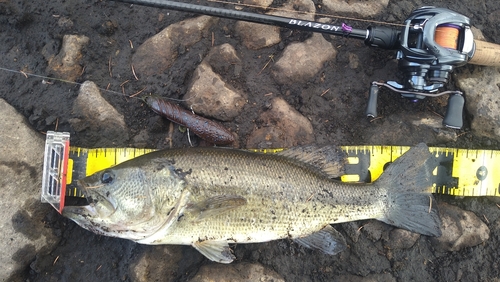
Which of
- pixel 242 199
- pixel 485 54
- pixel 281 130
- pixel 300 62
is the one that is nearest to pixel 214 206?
pixel 242 199

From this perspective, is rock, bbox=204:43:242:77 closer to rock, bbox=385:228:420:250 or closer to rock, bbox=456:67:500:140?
rock, bbox=385:228:420:250

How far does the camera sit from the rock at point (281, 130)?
432cm

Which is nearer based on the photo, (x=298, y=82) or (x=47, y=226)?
(x=47, y=226)

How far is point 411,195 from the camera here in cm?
405

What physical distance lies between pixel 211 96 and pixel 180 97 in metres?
0.38

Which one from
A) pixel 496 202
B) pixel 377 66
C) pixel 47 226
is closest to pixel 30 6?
pixel 47 226

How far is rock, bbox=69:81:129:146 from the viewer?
4242mm

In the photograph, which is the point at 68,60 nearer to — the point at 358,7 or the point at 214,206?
the point at 214,206

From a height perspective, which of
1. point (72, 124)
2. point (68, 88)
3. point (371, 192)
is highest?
point (68, 88)

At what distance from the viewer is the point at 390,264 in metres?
4.28

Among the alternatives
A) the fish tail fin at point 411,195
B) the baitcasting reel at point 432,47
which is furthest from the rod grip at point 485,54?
the fish tail fin at point 411,195

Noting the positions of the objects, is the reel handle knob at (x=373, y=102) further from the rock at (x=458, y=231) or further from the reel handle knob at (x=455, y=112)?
the rock at (x=458, y=231)

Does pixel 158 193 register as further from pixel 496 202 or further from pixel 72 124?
pixel 496 202

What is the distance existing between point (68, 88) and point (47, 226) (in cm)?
157
